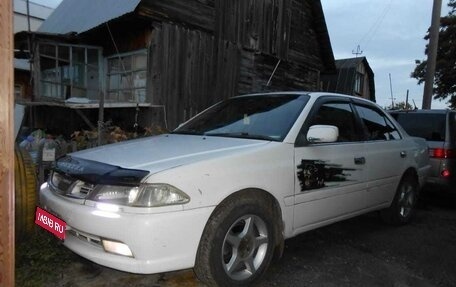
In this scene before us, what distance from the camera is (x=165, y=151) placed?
3.17m

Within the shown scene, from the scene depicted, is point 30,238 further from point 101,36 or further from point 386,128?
point 101,36

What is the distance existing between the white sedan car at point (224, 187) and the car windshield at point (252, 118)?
13 mm

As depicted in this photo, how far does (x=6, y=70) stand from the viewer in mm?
2014

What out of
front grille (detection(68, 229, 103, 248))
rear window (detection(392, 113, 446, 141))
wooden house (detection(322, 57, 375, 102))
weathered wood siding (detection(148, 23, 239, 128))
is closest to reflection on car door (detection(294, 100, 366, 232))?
front grille (detection(68, 229, 103, 248))

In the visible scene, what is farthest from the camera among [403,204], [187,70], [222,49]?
[222,49]

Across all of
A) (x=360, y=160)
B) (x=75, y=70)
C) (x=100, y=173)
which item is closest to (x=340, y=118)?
(x=360, y=160)

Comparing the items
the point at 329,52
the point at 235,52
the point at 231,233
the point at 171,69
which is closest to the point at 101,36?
the point at 171,69

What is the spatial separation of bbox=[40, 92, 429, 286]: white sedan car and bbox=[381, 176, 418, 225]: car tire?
61 centimetres

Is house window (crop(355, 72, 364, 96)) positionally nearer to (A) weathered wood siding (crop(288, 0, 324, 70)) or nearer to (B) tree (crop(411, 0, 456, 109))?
(B) tree (crop(411, 0, 456, 109))

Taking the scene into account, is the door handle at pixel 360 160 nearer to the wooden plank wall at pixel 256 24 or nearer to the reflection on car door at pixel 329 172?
the reflection on car door at pixel 329 172

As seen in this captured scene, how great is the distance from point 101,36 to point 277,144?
1090cm

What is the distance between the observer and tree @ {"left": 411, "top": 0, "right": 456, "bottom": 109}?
27.0 metres

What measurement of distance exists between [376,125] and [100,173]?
11.1ft

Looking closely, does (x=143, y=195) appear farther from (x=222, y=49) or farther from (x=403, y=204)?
(x=222, y=49)
